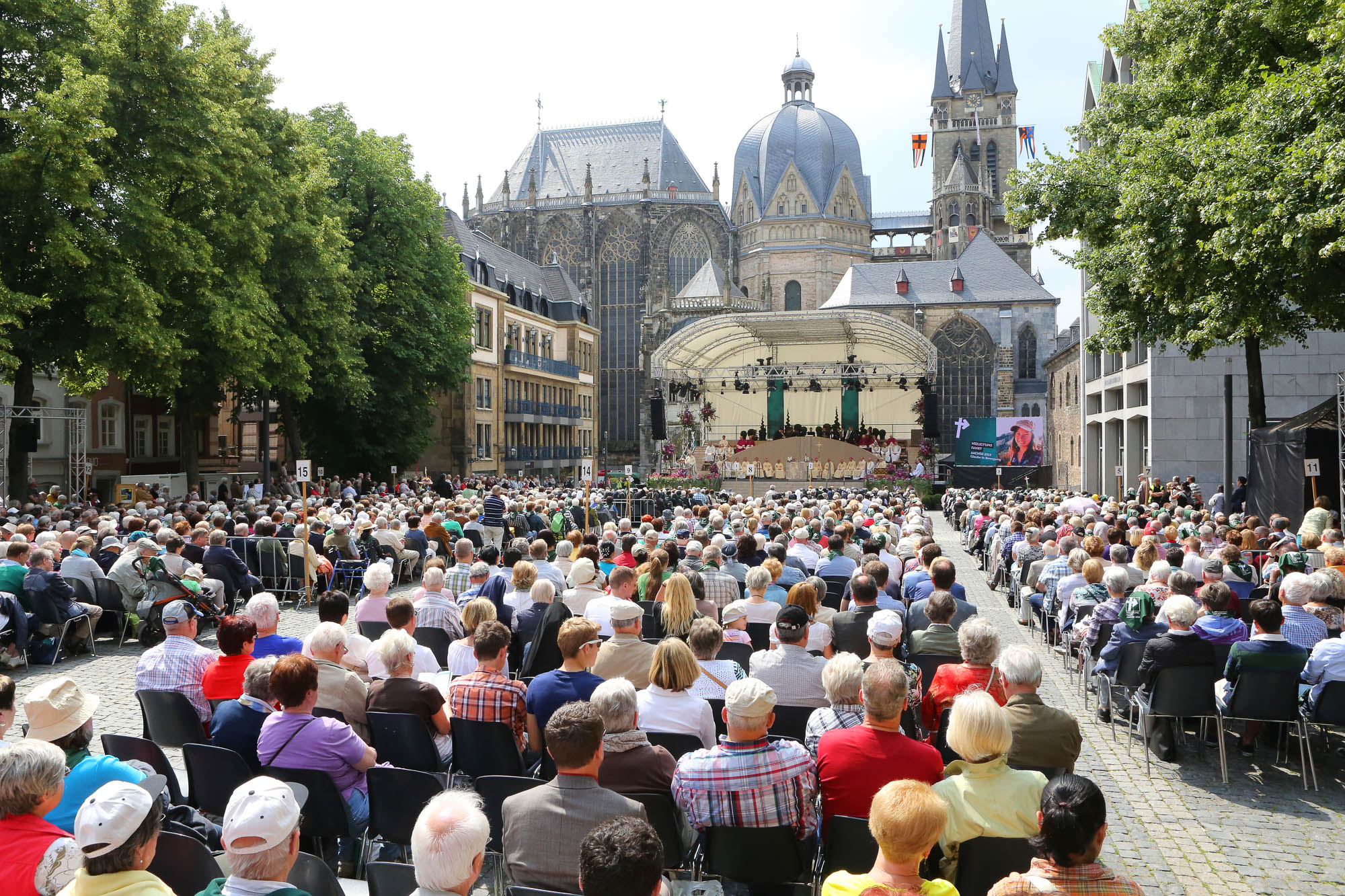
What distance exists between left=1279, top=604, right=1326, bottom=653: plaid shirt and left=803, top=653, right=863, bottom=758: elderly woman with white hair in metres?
4.37

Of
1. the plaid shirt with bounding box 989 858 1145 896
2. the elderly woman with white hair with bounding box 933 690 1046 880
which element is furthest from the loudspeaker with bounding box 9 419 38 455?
the plaid shirt with bounding box 989 858 1145 896

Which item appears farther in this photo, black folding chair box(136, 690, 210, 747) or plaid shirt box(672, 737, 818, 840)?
black folding chair box(136, 690, 210, 747)

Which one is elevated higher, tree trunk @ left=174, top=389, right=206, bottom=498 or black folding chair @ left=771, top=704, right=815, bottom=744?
tree trunk @ left=174, top=389, right=206, bottom=498

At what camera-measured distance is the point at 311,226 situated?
23.6 m

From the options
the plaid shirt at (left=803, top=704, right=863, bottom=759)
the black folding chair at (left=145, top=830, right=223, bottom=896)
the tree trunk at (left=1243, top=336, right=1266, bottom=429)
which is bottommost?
the black folding chair at (left=145, top=830, right=223, bottom=896)

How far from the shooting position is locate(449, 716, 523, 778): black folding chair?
16.9ft

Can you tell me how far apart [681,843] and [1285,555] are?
835 centimetres

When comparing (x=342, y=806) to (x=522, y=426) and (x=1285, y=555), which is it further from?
(x=522, y=426)

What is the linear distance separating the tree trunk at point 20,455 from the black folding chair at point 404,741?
59.4 ft

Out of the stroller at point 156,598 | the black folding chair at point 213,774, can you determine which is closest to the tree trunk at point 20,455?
the stroller at point 156,598

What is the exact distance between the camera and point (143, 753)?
470 cm

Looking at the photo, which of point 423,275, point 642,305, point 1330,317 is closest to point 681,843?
point 1330,317

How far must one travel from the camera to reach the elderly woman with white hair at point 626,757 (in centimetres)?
421

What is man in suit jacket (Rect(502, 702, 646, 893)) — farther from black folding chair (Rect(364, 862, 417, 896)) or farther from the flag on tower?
the flag on tower
